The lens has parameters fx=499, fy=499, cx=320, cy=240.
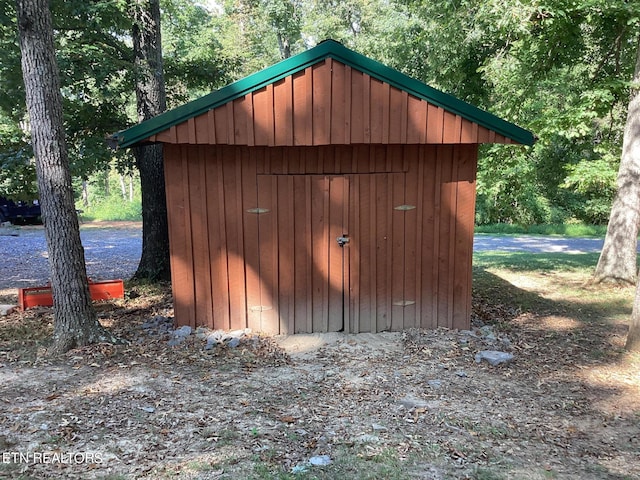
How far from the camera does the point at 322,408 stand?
448 centimetres

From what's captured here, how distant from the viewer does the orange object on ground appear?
7750 millimetres

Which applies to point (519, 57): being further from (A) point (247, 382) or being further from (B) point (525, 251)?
(A) point (247, 382)

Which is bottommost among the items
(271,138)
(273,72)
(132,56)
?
(271,138)

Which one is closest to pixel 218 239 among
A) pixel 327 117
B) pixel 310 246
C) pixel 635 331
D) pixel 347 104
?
pixel 310 246

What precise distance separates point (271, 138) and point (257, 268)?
5.48 ft

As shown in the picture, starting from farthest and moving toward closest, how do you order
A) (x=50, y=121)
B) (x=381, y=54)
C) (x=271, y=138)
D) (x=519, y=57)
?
(x=381, y=54)
(x=519, y=57)
(x=271, y=138)
(x=50, y=121)

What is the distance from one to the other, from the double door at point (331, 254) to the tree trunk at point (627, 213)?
18.6 feet

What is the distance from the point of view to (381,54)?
21391mm

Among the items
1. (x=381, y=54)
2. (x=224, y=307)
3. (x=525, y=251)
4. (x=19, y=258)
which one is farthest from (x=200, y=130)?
(x=381, y=54)

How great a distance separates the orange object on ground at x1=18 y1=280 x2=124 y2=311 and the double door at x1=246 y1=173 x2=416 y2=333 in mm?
3109

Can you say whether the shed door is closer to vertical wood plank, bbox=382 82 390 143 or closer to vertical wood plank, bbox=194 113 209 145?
vertical wood plank, bbox=382 82 390 143

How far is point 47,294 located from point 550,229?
1950 cm

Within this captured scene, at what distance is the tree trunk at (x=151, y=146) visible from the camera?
8805mm

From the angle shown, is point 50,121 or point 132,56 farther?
point 132,56
